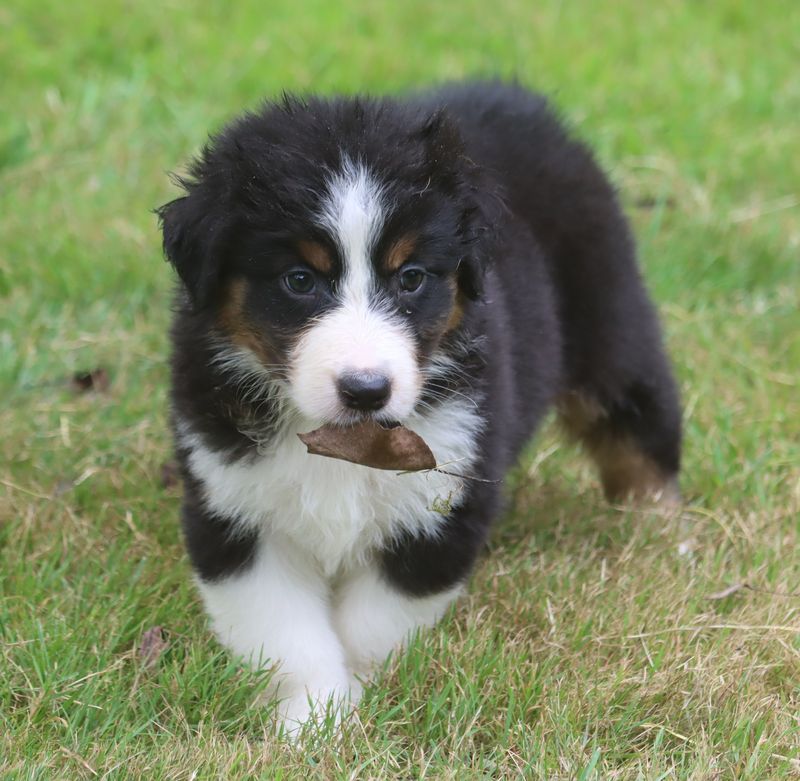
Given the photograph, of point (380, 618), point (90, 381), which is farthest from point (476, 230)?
point (90, 381)

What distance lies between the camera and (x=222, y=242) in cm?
314

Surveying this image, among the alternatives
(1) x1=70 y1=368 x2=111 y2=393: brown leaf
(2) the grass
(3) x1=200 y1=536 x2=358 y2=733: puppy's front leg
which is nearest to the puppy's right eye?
(3) x1=200 y1=536 x2=358 y2=733: puppy's front leg

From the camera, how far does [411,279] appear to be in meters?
3.15

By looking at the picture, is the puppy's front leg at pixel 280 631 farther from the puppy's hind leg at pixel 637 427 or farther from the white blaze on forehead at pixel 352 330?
the puppy's hind leg at pixel 637 427

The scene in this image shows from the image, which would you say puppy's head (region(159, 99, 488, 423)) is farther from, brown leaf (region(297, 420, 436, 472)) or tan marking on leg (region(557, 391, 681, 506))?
tan marking on leg (region(557, 391, 681, 506))

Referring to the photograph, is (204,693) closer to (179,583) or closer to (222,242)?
(179,583)

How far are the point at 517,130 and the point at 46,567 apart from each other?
2012 mm

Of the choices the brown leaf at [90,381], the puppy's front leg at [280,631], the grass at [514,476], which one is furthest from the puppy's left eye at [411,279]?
Answer: the brown leaf at [90,381]

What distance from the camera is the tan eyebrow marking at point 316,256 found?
119 inches

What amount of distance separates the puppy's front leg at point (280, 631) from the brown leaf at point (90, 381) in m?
1.70

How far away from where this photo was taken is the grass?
315 centimetres

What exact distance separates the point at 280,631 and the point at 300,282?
953mm

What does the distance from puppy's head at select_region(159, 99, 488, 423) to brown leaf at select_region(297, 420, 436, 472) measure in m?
0.11

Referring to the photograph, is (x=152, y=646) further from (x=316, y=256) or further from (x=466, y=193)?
(x=466, y=193)
